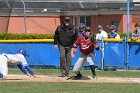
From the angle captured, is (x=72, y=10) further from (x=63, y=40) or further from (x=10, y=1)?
(x=63, y=40)

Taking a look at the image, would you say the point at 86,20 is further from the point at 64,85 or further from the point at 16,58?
the point at 64,85

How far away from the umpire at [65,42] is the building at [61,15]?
55.7 feet

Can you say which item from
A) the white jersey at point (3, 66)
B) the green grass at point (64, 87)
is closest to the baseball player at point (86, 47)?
the green grass at point (64, 87)

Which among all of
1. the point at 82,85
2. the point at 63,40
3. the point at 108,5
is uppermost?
the point at 108,5

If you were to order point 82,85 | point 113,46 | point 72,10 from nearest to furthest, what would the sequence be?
point 82,85 → point 113,46 → point 72,10

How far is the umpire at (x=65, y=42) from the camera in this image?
1662 centimetres

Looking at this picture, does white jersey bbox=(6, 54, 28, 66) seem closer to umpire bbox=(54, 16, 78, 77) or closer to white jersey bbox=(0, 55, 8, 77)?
white jersey bbox=(0, 55, 8, 77)

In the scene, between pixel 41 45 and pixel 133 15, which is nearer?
pixel 41 45

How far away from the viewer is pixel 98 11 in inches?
1388

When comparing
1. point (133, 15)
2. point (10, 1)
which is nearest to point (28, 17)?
point (10, 1)

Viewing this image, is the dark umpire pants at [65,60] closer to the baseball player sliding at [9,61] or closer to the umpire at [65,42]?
the umpire at [65,42]

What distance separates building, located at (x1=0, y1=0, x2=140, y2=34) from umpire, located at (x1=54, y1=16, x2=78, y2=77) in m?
17.0

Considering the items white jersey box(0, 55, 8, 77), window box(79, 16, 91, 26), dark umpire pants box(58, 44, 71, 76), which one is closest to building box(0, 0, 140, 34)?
window box(79, 16, 91, 26)

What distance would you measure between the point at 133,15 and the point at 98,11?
94.3 inches
